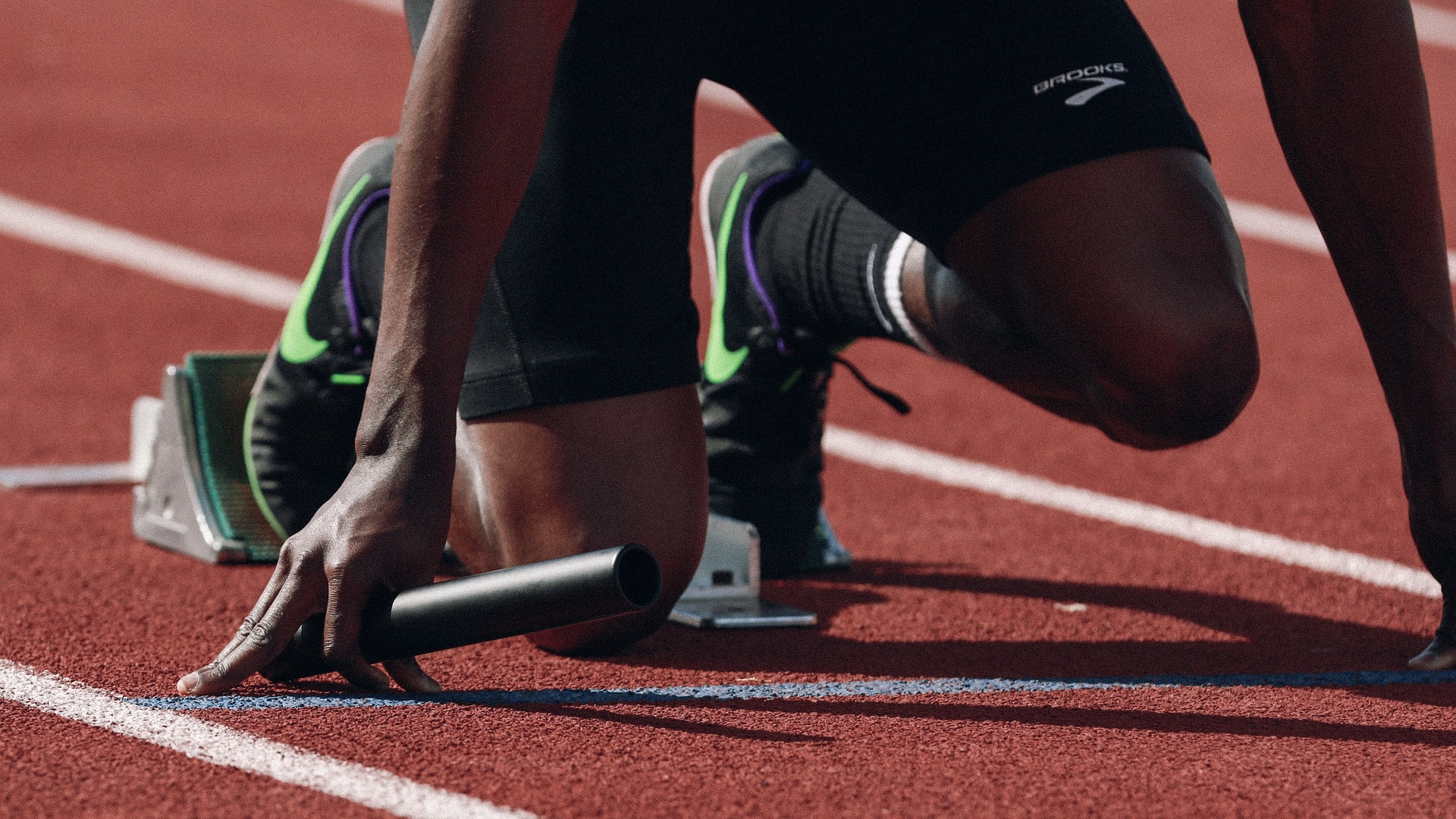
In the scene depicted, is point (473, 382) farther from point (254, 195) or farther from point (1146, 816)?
point (254, 195)

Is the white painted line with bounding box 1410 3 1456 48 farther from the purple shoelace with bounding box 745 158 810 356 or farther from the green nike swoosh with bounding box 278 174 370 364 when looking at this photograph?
the green nike swoosh with bounding box 278 174 370 364

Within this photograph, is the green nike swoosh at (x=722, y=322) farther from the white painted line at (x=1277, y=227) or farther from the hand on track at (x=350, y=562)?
the white painted line at (x=1277, y=227)

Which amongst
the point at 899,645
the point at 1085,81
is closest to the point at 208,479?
the point at 899,645

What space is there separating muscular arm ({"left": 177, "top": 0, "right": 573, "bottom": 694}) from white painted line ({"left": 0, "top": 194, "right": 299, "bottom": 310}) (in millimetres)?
3326

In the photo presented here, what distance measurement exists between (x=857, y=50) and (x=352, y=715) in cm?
115

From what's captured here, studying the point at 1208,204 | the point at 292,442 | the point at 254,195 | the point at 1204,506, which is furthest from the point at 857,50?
the point at 254,195

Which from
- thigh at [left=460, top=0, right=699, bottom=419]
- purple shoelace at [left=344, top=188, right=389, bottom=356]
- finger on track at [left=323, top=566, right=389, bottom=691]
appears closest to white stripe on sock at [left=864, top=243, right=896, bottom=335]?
thigh at [left=460, top=0, right=699, bottom=419]

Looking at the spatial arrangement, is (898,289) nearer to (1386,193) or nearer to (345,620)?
(1386,193)

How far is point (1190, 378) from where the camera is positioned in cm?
241

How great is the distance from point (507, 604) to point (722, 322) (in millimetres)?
1053

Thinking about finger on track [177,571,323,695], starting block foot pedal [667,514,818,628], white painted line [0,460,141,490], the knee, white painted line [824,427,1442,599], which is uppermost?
the knee

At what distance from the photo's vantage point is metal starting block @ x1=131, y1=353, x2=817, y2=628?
2982 millimetres

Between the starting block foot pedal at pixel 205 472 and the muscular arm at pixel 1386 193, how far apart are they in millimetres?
1641

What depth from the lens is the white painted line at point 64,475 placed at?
11.4 feet
